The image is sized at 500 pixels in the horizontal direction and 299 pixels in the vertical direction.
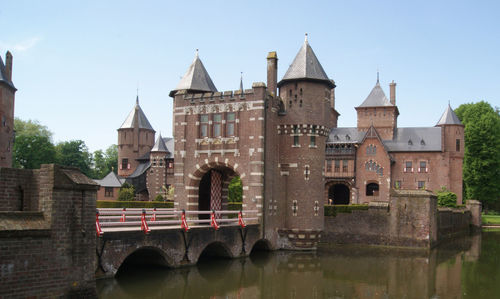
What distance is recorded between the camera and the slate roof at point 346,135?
2226 inches

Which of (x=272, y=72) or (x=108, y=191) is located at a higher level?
(x=272, y=72)

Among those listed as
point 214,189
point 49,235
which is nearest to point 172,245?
point 49,235

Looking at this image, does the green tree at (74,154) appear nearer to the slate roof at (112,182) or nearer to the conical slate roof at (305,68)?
the slate roof at (112,182)

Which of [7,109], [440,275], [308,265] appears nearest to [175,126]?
[308,265]

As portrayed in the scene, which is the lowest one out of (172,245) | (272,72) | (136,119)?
(172,245)

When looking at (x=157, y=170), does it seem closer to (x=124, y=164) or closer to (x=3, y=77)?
(x=124, y=164)

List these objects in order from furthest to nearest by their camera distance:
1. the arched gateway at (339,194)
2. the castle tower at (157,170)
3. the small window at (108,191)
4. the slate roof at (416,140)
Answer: the small window at (108,191)
the castle tower at (157,170)
the arched gateway at (339,194)
the slate roof at (416,140)

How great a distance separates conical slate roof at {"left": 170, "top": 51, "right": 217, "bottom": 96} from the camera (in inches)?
1227

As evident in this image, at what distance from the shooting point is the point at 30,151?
71.8 metres

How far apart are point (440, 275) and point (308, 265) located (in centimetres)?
637

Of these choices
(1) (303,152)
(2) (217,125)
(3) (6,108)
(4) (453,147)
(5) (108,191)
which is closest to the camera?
(2) (217,125)

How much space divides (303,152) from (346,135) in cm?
2866

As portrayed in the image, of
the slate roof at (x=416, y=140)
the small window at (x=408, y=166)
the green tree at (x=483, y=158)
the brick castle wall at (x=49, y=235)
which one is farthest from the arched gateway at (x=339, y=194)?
the brick castle wall at (x=49, y=235)

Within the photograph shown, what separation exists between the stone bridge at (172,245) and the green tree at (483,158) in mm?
38888
